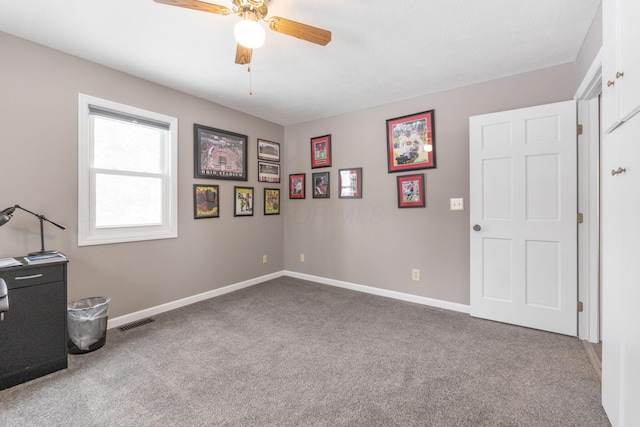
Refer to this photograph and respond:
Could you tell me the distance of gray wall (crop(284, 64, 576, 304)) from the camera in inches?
115

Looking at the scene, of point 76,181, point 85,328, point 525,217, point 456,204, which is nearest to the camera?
point 85,328

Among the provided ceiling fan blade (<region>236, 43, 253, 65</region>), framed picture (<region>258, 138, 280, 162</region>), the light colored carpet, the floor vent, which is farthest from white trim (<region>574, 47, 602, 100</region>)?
the floor vent

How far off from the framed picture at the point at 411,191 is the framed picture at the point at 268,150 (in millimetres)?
1970

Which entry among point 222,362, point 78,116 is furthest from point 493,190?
point 78,116

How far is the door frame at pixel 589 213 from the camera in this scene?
2301 millimetres

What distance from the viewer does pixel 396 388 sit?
1777 mm

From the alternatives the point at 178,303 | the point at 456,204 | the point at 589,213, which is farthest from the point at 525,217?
the point at 178,303

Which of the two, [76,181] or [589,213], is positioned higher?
[76,181]

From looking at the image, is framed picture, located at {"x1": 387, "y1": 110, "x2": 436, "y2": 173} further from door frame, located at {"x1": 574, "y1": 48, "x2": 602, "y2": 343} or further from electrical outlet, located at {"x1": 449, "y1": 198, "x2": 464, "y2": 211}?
door frame, located at {"x1": 574, "y1": 48, "x2": 602, "y2": 343}

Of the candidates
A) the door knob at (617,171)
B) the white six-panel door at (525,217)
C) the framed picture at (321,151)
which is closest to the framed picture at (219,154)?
the framed picture at (321,151)

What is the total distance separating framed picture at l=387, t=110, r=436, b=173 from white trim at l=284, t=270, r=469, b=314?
1534 millimetres

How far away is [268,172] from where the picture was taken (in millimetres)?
4281

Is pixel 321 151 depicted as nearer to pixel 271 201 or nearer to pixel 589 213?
pixel 271 201

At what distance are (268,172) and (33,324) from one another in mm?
2985
